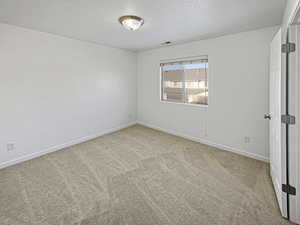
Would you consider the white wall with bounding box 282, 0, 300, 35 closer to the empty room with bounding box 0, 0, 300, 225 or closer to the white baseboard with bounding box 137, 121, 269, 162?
the empty room with bounding box 0, 0, 300, 225

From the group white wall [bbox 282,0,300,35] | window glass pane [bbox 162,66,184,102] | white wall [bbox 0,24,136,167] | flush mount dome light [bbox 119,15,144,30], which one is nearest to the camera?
white wall [bbox 282,0,300,35]

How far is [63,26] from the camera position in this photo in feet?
10.0

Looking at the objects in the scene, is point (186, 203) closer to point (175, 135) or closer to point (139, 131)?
point (175, 135)

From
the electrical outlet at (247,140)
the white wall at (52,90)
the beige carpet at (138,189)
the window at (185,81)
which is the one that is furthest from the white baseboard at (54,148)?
the electrical outlet at (247,140)

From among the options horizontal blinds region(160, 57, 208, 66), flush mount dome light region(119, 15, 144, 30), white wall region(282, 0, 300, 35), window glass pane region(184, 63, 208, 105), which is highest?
flush mount dome light region(119, 15, 144, 30)

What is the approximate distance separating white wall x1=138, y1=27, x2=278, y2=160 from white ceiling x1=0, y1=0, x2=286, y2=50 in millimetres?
304

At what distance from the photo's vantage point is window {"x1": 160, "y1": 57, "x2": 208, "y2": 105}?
13.5ft

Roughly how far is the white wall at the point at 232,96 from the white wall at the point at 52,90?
177 cm

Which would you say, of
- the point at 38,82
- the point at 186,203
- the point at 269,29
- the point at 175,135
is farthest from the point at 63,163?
the point at 269,29

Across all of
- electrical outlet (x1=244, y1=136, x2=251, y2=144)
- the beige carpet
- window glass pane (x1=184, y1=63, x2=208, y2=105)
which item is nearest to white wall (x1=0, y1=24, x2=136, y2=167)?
the beige carpet

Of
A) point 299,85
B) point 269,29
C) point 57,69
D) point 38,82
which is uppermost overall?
point 269,29

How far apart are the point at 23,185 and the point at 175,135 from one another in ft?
11.3

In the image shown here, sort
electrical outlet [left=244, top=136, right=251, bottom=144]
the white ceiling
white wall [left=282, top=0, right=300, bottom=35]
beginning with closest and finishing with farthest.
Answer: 1. white wall [left=282, top=0, right=300, bottom=35]
2. the white ceiling
3. electrical outlet [left=244, top=136, right=251, bottom=144]

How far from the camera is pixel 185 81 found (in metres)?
4.60
